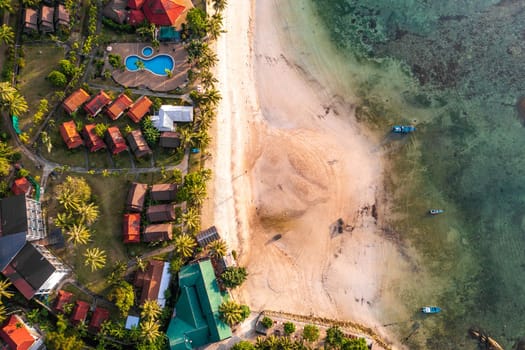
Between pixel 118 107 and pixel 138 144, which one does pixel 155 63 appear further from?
pixel 138 144

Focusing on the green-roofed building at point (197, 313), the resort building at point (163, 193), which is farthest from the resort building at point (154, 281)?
the resort building at point (163, 193)

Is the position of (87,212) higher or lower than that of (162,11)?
lower

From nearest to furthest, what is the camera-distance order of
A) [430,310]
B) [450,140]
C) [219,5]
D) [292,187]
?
1. [430,310]
2. [219,5]
3. [292,187]
4. [450,140]

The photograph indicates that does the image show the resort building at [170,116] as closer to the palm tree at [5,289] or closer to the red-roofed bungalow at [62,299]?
the red-roofed bungalow at [62,299]

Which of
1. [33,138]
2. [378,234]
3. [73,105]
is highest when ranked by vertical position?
[73,105]

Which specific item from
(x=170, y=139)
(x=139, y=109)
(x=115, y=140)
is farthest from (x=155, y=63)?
(x=115, y=140)

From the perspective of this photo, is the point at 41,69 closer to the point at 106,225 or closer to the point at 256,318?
the point at 106,225

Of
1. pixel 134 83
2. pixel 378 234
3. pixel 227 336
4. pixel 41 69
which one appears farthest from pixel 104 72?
pixel 378 234
